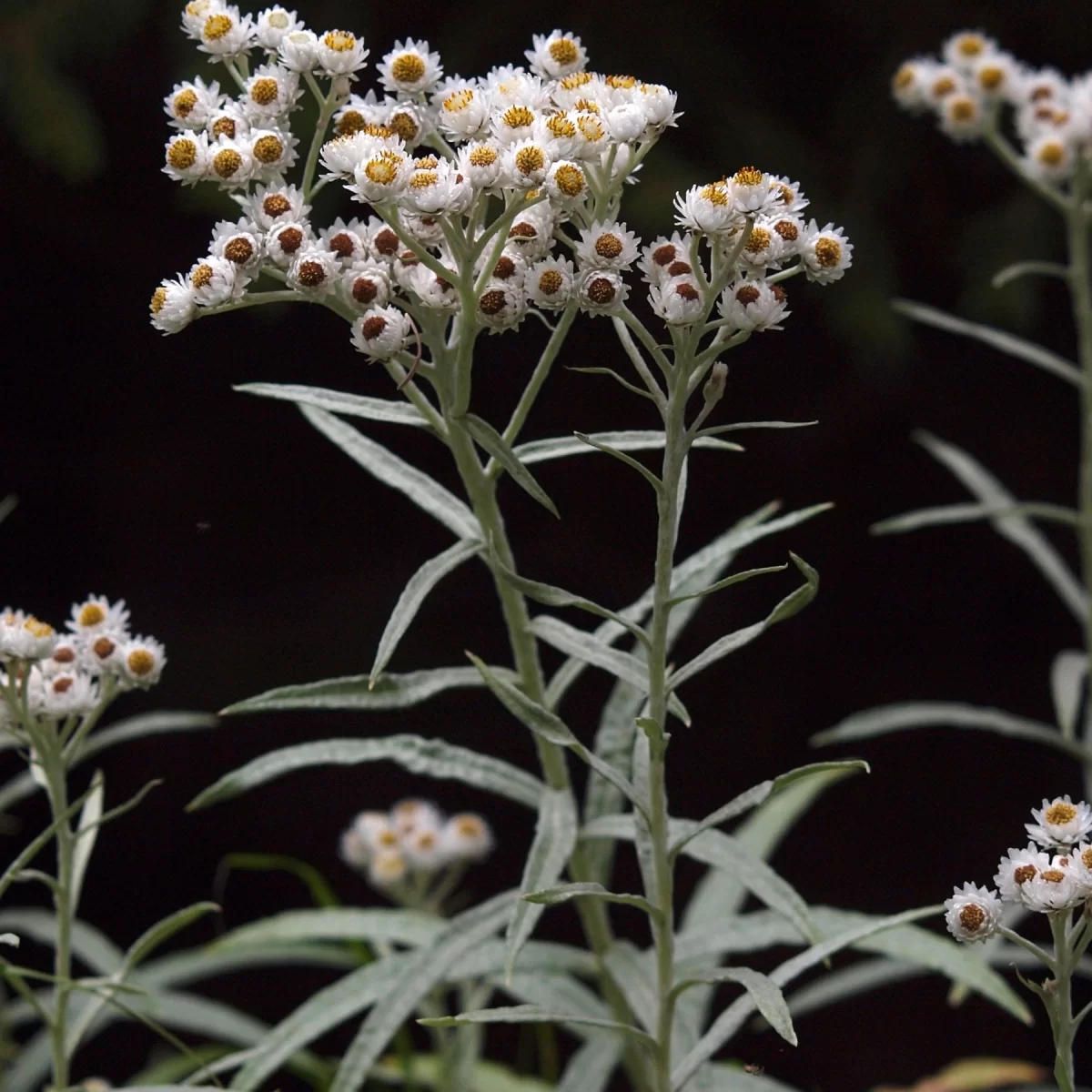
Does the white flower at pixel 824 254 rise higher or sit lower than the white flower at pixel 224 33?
lower

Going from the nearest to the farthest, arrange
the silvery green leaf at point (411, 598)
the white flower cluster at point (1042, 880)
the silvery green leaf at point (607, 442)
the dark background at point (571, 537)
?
the white flower cluster at point (1042, 880), the silvery green leaf at point (411, 598), the silvery green leaf at point (607, 442), the dark background at point (571, 537)

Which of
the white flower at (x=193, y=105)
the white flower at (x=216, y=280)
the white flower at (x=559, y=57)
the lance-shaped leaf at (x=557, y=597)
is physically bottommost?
the lance-shaped leaf at (x=557, y=597)

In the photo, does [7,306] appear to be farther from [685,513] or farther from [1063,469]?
[1063,469]

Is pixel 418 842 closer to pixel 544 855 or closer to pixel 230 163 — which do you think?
pixel 544 855

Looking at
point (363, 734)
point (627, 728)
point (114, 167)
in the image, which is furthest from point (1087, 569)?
point (114, 167)

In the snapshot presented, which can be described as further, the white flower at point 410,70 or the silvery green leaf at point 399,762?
the silvery green leaf at point 399,762

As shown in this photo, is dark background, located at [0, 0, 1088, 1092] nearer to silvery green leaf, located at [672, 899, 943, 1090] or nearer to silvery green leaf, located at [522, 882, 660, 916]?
silvery green leaf, located at [672, 899, 943, 1090]

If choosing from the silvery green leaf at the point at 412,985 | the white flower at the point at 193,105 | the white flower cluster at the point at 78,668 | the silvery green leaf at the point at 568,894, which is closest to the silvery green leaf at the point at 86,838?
the white flower cluster at the point at 78,668

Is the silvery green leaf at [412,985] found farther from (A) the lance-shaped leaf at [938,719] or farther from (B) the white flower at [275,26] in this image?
Answer: (B) the white flower at [275,26]
